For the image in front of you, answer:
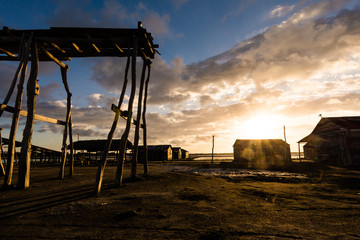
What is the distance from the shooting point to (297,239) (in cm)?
287

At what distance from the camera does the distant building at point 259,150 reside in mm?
38469

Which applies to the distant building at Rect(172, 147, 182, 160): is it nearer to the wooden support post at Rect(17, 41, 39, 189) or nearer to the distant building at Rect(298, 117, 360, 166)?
the distant building at Rect(298, 117, 360, 166)

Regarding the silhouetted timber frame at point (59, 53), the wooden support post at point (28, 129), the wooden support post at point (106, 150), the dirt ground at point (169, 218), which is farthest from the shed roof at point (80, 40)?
the dirt ground at point (169, 218)

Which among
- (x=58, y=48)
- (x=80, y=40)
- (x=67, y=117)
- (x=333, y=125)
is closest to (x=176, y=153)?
(x=333, y=125)

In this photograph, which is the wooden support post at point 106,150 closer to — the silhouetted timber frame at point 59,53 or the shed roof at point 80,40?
the silhouetted timber frame at point 59,53

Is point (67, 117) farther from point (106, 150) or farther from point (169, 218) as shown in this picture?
point (169, 218)

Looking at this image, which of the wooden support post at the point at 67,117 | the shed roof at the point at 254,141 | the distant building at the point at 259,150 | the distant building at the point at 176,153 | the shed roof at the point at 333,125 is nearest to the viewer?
the wooden support post at the point at 67,117

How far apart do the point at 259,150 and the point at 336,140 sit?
15.6 meters

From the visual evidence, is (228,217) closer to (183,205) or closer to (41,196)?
(183,205)

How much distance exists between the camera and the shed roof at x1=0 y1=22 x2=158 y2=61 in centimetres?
719

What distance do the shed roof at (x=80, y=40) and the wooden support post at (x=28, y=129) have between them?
609mm

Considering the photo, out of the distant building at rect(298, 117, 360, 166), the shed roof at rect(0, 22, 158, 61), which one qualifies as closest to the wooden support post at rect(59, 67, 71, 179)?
the shed roof at rect(0, 22, 158, 61)

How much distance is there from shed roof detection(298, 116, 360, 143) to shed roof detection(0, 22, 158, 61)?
25.8 metres

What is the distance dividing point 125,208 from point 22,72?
5.89 meters
